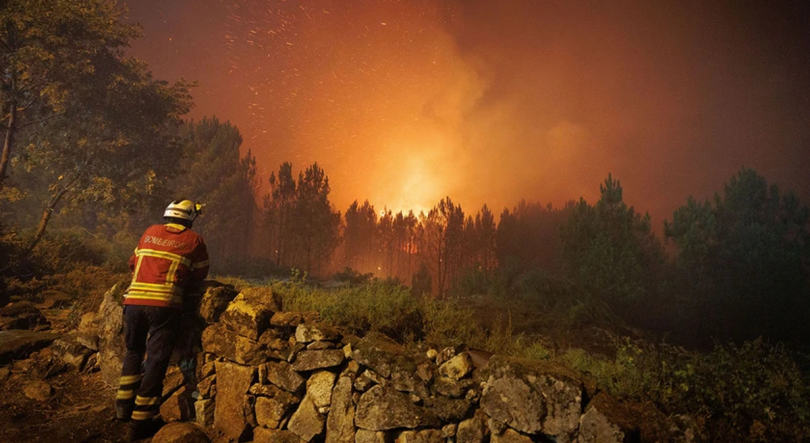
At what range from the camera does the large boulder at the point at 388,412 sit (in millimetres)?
3513

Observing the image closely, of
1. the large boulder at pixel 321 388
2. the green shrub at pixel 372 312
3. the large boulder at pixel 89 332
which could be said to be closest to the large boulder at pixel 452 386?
the green shrub at pixel 372 312

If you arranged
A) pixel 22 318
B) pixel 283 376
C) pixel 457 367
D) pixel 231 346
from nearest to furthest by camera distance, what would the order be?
pixel 457 367, pixel 283 376, pixel 231 346, pixel 22 318

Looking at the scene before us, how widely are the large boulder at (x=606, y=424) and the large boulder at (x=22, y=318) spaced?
976 cm

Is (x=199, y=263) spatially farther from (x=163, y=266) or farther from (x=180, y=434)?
(x=180, y=434)

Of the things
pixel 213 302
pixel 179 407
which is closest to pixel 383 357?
pixel 213 302

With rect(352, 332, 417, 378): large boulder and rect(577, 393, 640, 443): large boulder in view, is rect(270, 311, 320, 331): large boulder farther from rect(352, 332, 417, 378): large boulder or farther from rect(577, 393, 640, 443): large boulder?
rect(577, 393, 640, 443): large boulder

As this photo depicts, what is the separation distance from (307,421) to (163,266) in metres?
Answer: 2.73

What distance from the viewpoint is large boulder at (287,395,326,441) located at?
4086mm

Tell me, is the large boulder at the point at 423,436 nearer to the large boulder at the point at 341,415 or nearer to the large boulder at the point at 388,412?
the large boulder at the point at 388,412

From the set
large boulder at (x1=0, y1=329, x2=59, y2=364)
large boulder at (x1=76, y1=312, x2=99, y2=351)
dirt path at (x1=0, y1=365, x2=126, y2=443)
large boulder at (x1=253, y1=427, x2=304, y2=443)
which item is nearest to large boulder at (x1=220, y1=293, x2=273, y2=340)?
large boulder at (x1=253, y1=427, x2=304, y2=443)

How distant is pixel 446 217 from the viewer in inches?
1921

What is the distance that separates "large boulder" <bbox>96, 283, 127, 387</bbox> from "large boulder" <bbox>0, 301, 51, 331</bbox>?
2.90 meters

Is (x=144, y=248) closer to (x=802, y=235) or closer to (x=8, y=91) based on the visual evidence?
(x=8, y=91)

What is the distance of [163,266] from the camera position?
14.8 feet
